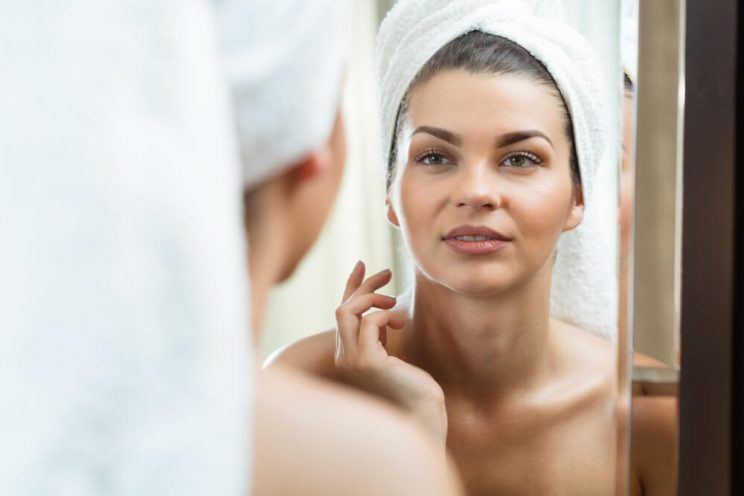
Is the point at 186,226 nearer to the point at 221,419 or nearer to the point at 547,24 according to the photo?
the point at 221,419

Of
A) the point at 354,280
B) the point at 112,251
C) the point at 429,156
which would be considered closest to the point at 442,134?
the point at 429,156

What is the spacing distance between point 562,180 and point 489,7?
0.41 feet

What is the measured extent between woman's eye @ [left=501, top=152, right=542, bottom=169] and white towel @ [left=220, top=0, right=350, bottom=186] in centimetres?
28

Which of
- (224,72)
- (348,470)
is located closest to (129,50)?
(224,72)

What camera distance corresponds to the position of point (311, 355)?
23.4 inches

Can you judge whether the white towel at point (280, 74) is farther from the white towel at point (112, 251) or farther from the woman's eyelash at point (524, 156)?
the woman's eyelash at point (524, 156)

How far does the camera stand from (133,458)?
24 cm

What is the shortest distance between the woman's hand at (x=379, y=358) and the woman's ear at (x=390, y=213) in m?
0.04

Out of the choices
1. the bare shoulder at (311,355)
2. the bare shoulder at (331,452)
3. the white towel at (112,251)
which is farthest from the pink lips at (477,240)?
the white towel at (112,251)

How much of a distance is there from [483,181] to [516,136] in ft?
0.12

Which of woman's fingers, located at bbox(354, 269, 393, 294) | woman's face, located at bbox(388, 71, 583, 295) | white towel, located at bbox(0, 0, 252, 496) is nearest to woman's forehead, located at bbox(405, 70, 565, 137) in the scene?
woman's face, located at bbox(388, 71, 583, 295)

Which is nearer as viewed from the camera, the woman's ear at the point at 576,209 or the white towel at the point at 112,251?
the white towel at the point at 112,251

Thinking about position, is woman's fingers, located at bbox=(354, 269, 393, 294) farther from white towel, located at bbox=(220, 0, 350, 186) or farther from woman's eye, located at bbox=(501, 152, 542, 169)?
white towel, located at bbox=(220, 0, 350, 186)

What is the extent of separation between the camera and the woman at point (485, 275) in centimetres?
56
